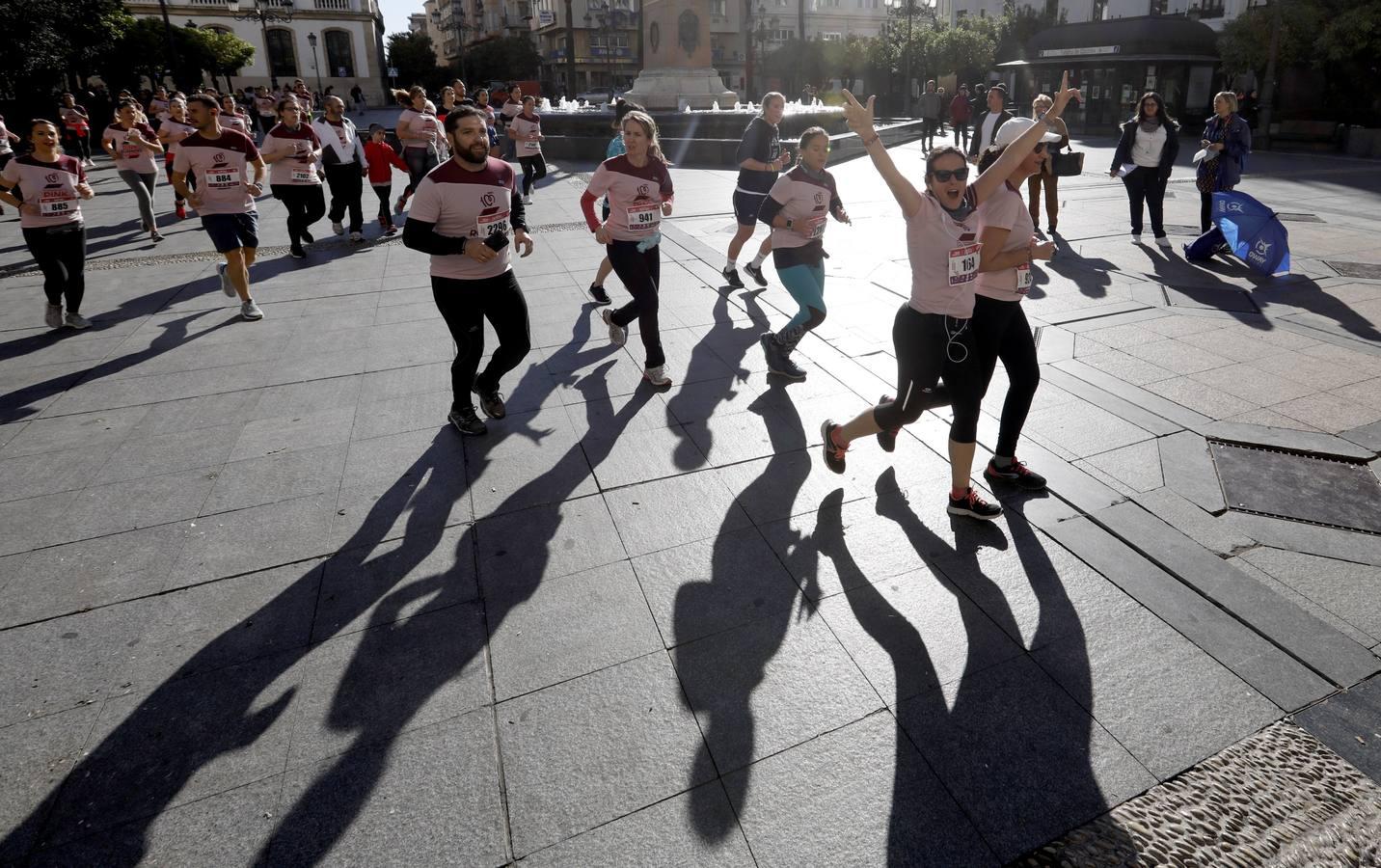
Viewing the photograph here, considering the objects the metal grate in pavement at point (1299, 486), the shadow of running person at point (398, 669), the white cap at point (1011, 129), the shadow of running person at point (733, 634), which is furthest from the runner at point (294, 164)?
the metal grate in pavement at point (1299, 486)

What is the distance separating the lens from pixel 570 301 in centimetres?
803

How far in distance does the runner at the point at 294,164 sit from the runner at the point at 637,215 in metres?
6.28

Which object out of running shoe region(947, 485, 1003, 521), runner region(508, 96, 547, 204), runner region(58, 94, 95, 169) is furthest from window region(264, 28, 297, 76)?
running shoe region(947, 485, 1003, 521)

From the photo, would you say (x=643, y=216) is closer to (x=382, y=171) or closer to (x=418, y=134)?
(x=382, y=171)

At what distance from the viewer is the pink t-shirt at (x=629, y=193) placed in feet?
18.4

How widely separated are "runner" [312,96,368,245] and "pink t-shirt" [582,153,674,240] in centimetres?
657

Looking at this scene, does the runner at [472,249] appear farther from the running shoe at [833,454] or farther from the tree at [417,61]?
the tree at [417,61]

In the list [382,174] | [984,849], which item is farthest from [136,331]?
[984,849]

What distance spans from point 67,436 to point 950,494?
5.48 metres

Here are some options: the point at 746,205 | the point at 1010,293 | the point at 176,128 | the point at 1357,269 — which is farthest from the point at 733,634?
the point at 176,128

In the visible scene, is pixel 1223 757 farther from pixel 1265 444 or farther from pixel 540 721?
pixel 1265 444

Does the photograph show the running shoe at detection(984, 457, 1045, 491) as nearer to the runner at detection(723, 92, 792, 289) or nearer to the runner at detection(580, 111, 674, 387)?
the runner at detection(580, 111, 674, 387)

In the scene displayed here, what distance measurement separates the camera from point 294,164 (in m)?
10.0

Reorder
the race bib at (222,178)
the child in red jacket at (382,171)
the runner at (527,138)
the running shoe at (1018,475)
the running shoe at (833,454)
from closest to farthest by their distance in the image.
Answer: the running shoe at (1018,475) < the running shoe at (833,454) < the race bib at (222,178) < the child in red jacket at (382,171) < the runner at (527,138)
